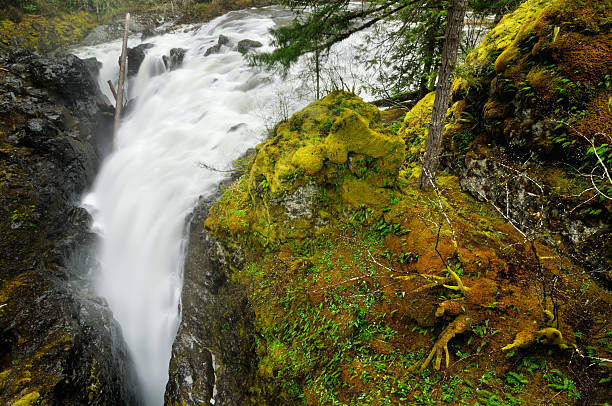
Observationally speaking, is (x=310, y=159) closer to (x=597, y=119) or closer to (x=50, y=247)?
(x=597, y=119)

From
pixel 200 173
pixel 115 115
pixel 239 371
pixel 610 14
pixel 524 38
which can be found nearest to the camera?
pixel 610 14

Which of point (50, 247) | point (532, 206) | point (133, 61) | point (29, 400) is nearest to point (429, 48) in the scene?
point (532, 206)

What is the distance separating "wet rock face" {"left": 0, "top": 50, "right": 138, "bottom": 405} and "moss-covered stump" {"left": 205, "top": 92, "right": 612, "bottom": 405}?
12.1 ft

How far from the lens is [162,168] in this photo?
1170cm

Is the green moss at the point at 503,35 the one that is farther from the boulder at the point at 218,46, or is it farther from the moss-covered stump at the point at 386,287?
the boulder at the point at 218,46

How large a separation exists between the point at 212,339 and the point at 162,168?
8.36 metres

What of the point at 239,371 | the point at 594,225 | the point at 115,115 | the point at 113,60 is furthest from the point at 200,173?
the point at 113,60

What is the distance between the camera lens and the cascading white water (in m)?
8.19

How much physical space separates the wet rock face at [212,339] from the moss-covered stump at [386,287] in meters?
0.49

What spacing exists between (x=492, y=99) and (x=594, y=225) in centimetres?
295

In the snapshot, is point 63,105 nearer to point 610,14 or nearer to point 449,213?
point 449,213

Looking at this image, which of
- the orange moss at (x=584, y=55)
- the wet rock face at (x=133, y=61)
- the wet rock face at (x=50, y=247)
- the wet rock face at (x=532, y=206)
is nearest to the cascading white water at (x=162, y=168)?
the wet rock face at (x=133, y=61)

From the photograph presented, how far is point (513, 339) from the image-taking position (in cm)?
304

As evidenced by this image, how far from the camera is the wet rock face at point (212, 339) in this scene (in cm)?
527
